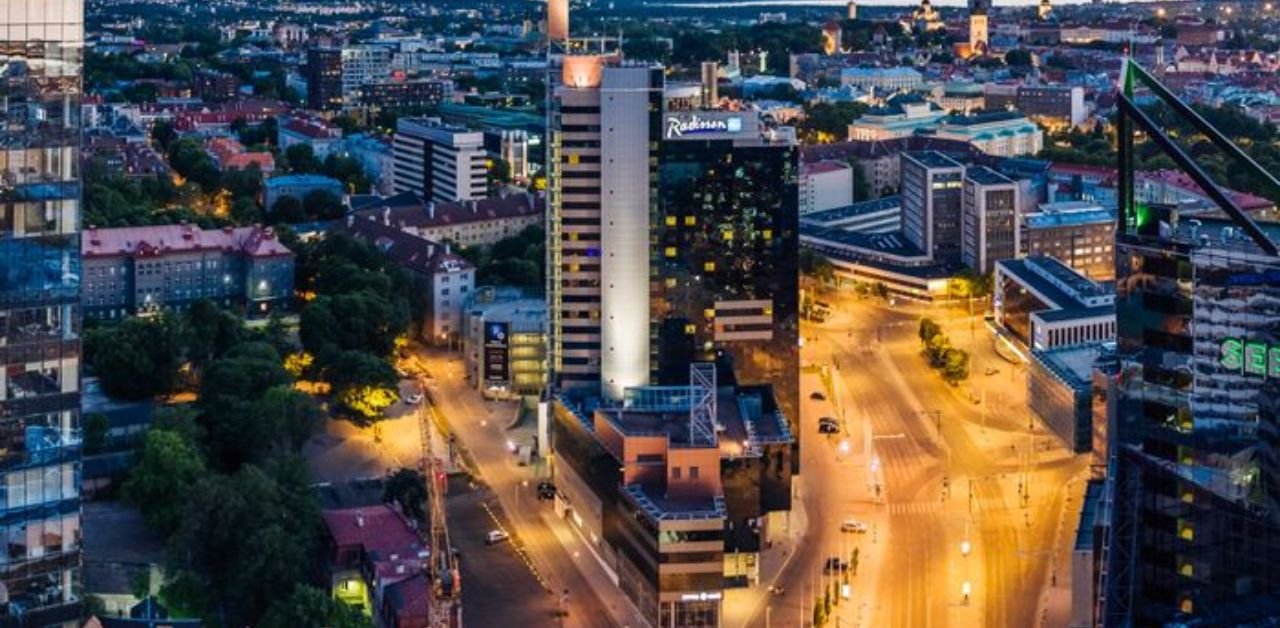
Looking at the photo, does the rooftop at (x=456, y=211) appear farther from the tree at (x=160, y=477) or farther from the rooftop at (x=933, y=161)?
the tree at (x=160, y=477)

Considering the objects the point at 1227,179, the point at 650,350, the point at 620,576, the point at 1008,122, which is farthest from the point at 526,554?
the point at 1008,122

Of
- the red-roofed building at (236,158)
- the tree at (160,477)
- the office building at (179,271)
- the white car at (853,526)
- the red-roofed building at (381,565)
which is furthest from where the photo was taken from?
the red-roofed building at (236,158)

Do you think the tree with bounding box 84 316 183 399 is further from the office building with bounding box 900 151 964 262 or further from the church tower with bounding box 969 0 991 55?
the church tower with bounding box 969 0 991 55

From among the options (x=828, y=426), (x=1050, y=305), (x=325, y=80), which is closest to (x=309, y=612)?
(x=828, y=426)

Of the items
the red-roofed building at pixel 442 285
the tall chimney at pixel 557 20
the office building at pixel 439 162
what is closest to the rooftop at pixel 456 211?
the office building at pixel 439 162

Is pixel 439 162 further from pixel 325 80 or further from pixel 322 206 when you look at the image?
pixel 325 80

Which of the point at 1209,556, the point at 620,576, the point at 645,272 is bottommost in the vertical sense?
the point at 620,576

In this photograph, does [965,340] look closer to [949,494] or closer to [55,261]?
[949,494]
